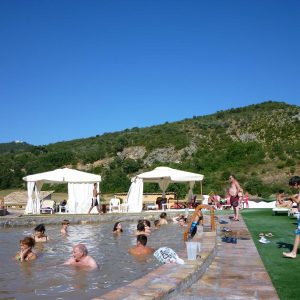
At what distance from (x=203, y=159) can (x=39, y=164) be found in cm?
1909

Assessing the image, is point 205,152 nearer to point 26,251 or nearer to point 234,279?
point 26,251

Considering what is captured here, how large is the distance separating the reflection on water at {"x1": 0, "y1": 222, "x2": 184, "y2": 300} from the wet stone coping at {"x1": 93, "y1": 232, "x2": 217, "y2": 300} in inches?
45.8

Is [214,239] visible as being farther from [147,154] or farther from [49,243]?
[147,154]

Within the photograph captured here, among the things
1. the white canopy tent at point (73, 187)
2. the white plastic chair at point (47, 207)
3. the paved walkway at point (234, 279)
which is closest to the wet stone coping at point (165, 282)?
the paved walkway at point (234, 279)

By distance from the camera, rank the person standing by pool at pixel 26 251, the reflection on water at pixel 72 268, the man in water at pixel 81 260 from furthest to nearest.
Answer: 1. the person standing by pool at pixel 26 251
2. the man in water at pixel 81 260
3. the reflection on water at pixel 72 268

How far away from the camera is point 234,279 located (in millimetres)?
5074

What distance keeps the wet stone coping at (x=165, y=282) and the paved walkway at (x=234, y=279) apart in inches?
3.5

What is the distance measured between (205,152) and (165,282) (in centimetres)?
4248

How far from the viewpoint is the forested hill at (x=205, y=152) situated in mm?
36719

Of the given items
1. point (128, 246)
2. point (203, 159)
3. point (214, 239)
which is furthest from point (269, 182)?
point (214, 239)

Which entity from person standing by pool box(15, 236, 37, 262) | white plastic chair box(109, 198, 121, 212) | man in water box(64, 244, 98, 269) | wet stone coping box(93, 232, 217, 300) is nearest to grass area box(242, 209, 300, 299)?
wet stone coping box(93, 232, 217, 300)

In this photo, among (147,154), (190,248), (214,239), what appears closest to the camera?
(190,248)

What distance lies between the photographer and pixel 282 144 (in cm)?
4538

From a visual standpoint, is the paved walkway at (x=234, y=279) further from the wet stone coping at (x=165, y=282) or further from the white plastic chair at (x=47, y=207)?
the white plastic chair at (x=47, y=207)
